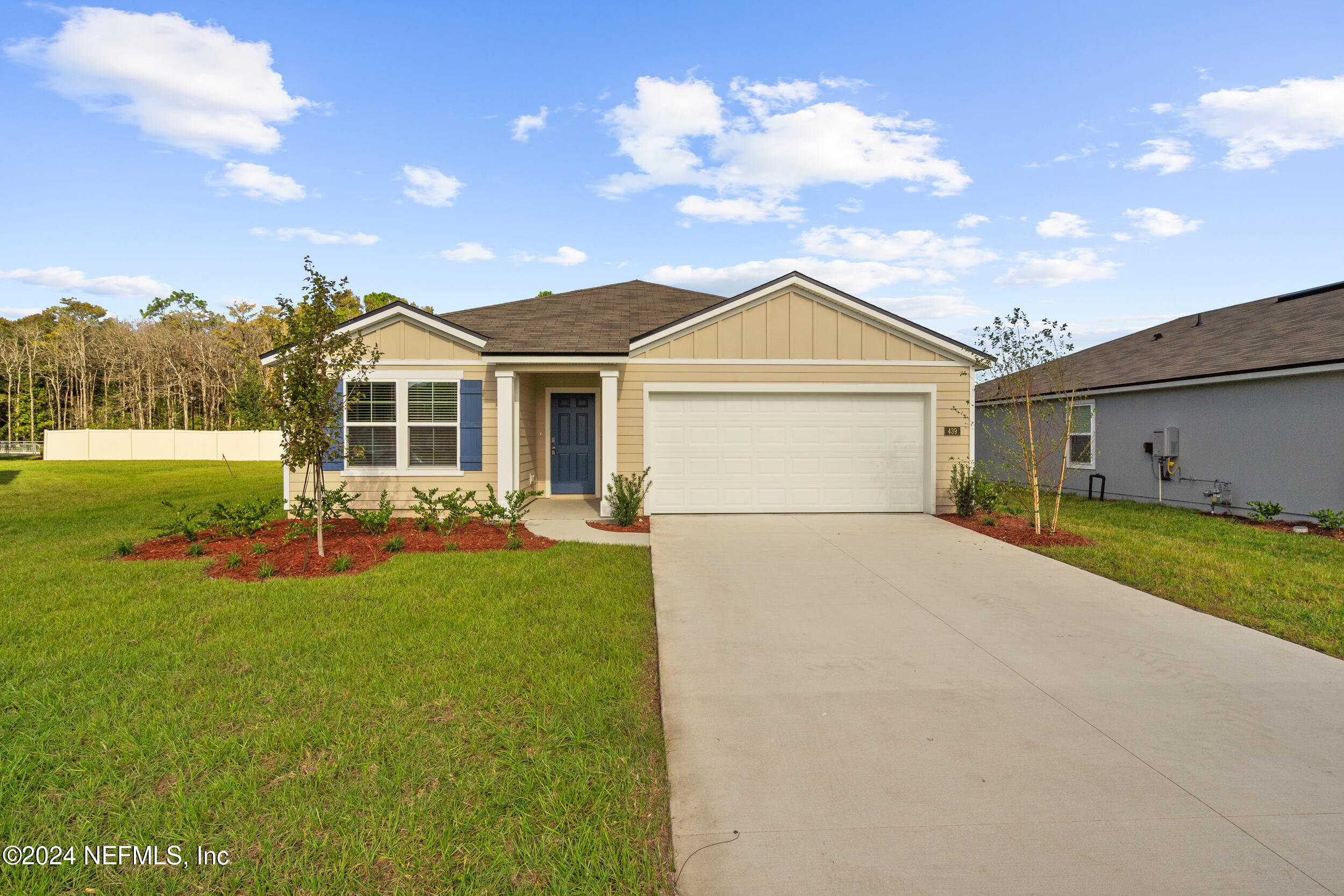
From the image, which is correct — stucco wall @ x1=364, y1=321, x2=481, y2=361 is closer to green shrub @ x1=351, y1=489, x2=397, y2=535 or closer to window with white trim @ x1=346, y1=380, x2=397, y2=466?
window with white trim @ x1=346, y1=380, x2=397, y2=466

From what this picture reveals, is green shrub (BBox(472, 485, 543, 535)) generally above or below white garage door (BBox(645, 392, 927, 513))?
below

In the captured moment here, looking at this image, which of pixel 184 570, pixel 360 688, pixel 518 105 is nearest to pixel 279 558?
pixel 184 570

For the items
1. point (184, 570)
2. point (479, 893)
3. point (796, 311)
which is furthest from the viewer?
point (796, 311)

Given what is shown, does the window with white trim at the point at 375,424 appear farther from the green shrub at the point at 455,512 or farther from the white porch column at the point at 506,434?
the green shrub at the point at 455,512

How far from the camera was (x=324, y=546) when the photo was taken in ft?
25.8

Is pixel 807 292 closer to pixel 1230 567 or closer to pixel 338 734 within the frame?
pixel 1230 567

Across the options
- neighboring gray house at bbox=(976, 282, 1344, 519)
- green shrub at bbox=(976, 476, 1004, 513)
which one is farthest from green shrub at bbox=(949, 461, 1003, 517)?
neighboring gray house at bbox=(976, 282, 1344, 519)

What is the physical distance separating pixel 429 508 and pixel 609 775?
7.76 metres

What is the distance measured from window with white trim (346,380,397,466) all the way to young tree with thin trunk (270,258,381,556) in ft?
10.6

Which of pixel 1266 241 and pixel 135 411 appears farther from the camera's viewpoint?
pixel 135 411

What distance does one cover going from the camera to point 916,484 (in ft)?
37.2

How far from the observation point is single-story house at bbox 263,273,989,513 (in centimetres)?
1090

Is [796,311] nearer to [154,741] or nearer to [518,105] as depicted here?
[518,105]

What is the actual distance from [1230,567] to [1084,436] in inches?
347
